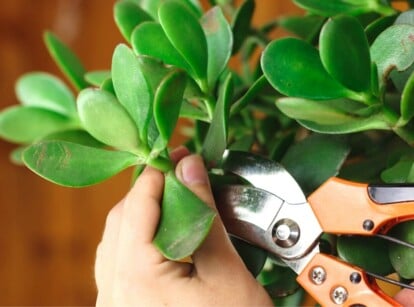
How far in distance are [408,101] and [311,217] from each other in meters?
0.09

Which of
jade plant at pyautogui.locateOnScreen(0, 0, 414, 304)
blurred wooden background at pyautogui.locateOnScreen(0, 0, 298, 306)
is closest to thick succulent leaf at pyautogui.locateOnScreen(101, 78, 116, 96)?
jade plant at pyautogui.locateOnScreen(0, 0, 414, 304)

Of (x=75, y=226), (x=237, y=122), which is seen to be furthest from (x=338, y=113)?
(x=75, y=226)

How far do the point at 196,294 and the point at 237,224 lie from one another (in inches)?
2.4

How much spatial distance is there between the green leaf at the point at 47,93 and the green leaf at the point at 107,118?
221mm

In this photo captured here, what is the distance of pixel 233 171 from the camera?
0.48 metres

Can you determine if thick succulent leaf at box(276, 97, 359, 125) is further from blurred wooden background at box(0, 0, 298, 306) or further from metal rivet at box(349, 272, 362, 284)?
blurred wooden background at box(0, 0, 298, 306)

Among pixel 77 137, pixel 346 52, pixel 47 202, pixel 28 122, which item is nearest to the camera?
pixel 346 52

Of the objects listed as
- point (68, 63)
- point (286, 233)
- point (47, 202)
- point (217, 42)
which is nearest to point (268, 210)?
point (286, 233)

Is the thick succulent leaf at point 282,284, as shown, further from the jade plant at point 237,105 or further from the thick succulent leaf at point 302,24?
the thick succulent leaf at point 302,24

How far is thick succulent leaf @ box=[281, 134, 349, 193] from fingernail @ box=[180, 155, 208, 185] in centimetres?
7

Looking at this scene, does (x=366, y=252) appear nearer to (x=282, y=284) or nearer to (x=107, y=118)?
(x=282, y=284)

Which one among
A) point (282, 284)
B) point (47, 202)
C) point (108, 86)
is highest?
point (108, 86)

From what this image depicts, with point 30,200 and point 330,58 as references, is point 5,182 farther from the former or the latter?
point 330,58

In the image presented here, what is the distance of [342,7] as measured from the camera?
1.64ft
